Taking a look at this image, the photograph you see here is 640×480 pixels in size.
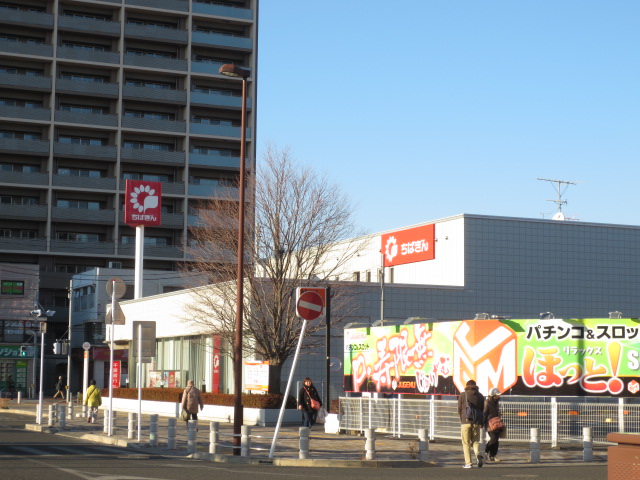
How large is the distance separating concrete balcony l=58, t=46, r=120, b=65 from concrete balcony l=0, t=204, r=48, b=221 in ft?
44.1

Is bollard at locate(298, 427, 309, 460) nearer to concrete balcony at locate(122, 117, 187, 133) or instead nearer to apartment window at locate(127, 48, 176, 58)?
concrete balcony at locate(122, 117, 187, 133)

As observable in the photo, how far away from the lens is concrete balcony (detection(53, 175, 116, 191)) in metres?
83.2

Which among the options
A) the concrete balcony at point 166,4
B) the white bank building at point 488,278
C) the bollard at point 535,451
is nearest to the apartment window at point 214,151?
the concrete balcony at point 166,4

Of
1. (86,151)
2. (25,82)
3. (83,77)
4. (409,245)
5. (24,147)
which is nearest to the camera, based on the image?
(409,245)

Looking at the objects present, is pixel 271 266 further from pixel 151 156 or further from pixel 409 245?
pixel 151 156

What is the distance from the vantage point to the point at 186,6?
3509 inches

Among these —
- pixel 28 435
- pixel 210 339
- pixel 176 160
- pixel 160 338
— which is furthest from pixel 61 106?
pixel 28 435

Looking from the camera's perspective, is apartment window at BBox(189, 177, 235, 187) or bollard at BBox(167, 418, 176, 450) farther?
apartment window at BBox(189, 177, 235, 187)

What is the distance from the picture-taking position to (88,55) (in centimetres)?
8538

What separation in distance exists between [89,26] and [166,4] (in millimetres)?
7488

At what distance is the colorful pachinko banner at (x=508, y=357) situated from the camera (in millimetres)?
23922

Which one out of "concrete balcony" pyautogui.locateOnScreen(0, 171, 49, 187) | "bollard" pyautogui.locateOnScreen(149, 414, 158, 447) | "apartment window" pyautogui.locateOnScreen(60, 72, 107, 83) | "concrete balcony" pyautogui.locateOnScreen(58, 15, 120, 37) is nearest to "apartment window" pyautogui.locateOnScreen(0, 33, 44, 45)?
"concrete balcony" pyautogui.locateOnScreen(58, 15, 120, 37)

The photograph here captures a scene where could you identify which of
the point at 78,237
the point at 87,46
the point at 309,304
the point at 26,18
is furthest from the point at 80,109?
the point at 309,304

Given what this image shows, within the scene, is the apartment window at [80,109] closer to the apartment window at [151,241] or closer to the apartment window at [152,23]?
the apartment window at [152,23]
